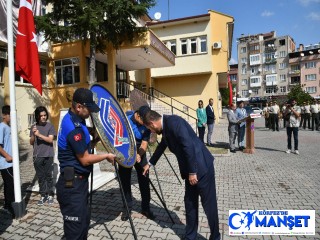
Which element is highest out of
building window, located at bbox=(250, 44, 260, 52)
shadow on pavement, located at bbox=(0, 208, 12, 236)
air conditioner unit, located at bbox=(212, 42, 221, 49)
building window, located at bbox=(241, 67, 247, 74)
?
building window, located at bbox=(250, 44, 260, 52)

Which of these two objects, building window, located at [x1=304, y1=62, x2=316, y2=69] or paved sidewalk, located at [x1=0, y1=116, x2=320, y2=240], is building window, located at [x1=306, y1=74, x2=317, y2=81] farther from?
paved sidewalk, located at [x1=0, y1=116, x2=320, y2=240]

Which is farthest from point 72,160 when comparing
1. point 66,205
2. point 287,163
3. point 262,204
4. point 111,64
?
point 111,64

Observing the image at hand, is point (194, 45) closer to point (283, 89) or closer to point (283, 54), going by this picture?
point (283, 89)

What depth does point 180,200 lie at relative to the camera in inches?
203

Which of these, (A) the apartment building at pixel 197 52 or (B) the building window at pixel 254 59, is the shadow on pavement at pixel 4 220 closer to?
(A) the apartment building at pixel 197 52

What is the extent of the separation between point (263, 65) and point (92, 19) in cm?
7729

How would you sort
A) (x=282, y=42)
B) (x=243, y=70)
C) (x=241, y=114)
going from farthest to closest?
(x=243, y=70), (x=282, y=42), (x=241, y=114)

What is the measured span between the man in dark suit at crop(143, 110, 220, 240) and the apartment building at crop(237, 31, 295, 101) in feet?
256

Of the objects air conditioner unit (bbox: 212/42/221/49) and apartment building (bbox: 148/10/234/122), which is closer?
air conditioner unit (bbox: 212/42/221/49)

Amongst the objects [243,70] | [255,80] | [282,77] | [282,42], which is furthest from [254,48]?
[282,77]

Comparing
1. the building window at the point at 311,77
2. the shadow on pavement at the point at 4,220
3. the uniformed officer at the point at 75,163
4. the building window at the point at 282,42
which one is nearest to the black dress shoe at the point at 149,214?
the uniformed officer at the point at 75,163

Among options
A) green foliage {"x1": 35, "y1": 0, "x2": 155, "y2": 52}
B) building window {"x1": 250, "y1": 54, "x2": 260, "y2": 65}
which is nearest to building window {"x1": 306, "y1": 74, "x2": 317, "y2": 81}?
building window {"x1": 250, "y1": 54, "x2": 260, "y2": 65}

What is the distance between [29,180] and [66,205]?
15.7ft

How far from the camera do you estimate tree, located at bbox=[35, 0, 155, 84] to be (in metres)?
11.4
